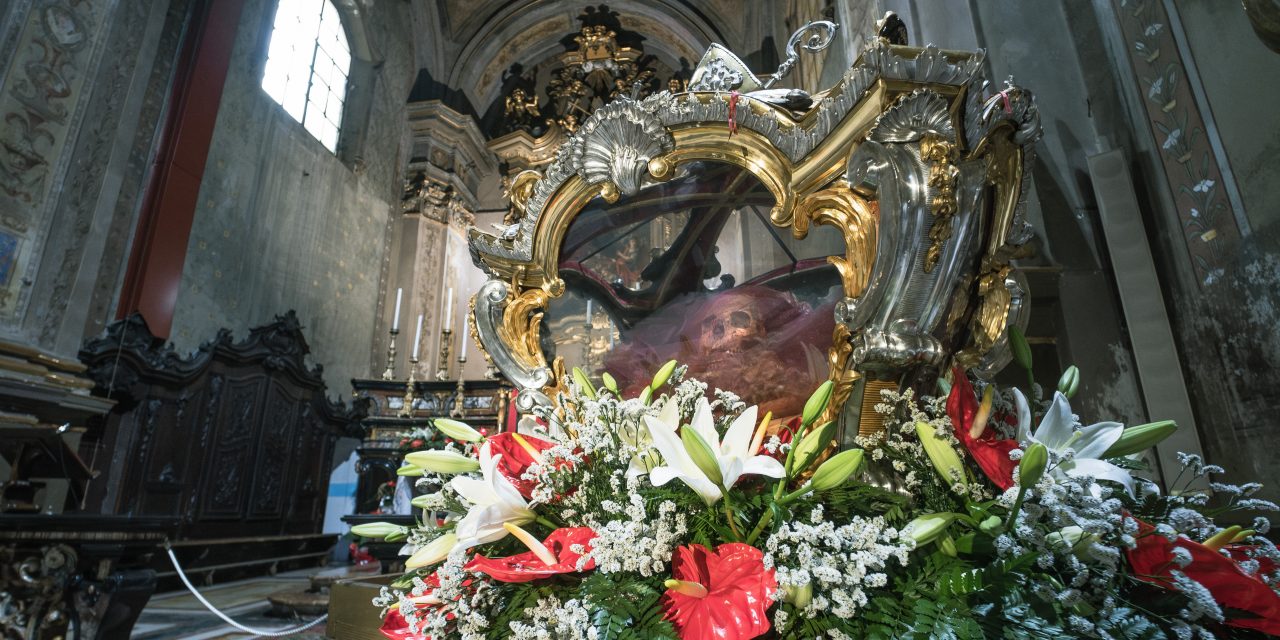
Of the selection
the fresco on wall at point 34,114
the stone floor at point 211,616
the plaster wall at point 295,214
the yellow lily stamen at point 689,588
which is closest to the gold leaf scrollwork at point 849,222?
the yellow lily stamen at point 689,588

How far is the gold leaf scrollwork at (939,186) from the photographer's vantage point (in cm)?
95

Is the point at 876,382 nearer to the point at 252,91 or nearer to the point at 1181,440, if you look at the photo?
the point at 1181,440

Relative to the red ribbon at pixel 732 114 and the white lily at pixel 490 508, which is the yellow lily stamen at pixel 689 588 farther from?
the red ribbon at pixel 732 114

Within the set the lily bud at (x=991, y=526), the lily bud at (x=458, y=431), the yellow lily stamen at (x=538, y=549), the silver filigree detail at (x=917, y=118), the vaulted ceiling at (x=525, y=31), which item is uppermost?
the vaulted ceiling at (x=525, y=31)

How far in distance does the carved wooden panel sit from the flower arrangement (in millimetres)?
4435

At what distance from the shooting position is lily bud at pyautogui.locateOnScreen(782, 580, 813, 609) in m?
0.58

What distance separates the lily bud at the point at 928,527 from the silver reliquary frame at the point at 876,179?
0.35 metres

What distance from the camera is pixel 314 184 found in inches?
264

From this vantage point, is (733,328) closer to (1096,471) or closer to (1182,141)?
(1096,471)

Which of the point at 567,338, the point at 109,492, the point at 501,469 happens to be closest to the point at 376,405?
the point at 109,492

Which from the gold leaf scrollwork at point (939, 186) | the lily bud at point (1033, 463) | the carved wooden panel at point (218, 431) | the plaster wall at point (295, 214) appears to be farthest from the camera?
the plaster wall at point (295, 214)

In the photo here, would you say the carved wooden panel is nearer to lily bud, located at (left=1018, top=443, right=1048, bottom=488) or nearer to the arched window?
the arched window

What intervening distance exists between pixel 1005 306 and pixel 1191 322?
60 cm

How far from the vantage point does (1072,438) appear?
2.24ft
